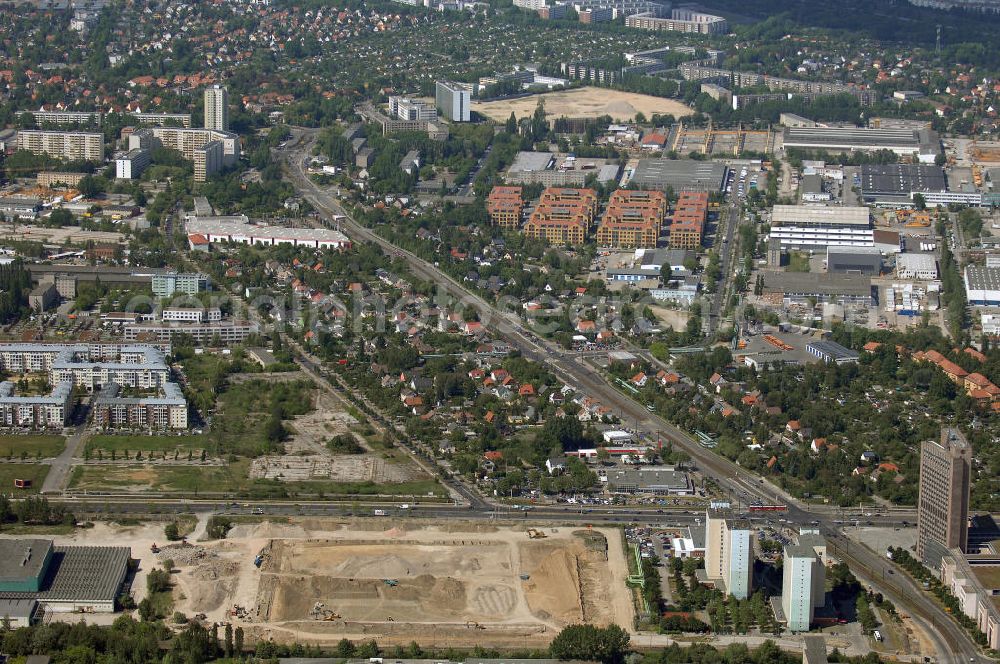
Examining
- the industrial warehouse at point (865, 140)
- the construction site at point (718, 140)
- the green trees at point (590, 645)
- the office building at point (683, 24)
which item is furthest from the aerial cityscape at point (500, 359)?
the office building at point (683, 24)

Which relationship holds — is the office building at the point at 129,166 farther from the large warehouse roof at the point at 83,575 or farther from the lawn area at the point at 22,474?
the large warehouse roof at the point at 83,575

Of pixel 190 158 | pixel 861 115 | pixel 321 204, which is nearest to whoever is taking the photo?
pixel 321 204

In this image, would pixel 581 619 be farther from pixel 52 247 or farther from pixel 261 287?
pixel 52 247

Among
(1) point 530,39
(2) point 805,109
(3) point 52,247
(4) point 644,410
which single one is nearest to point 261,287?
(3) point 52,247

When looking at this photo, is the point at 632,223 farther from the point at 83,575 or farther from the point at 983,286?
the point at 83,575

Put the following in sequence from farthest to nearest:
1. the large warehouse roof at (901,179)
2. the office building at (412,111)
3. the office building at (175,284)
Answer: the office building at (412,111), the large warehouse roof at (901,179), the office building at (175,284)

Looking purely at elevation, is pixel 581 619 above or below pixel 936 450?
below
